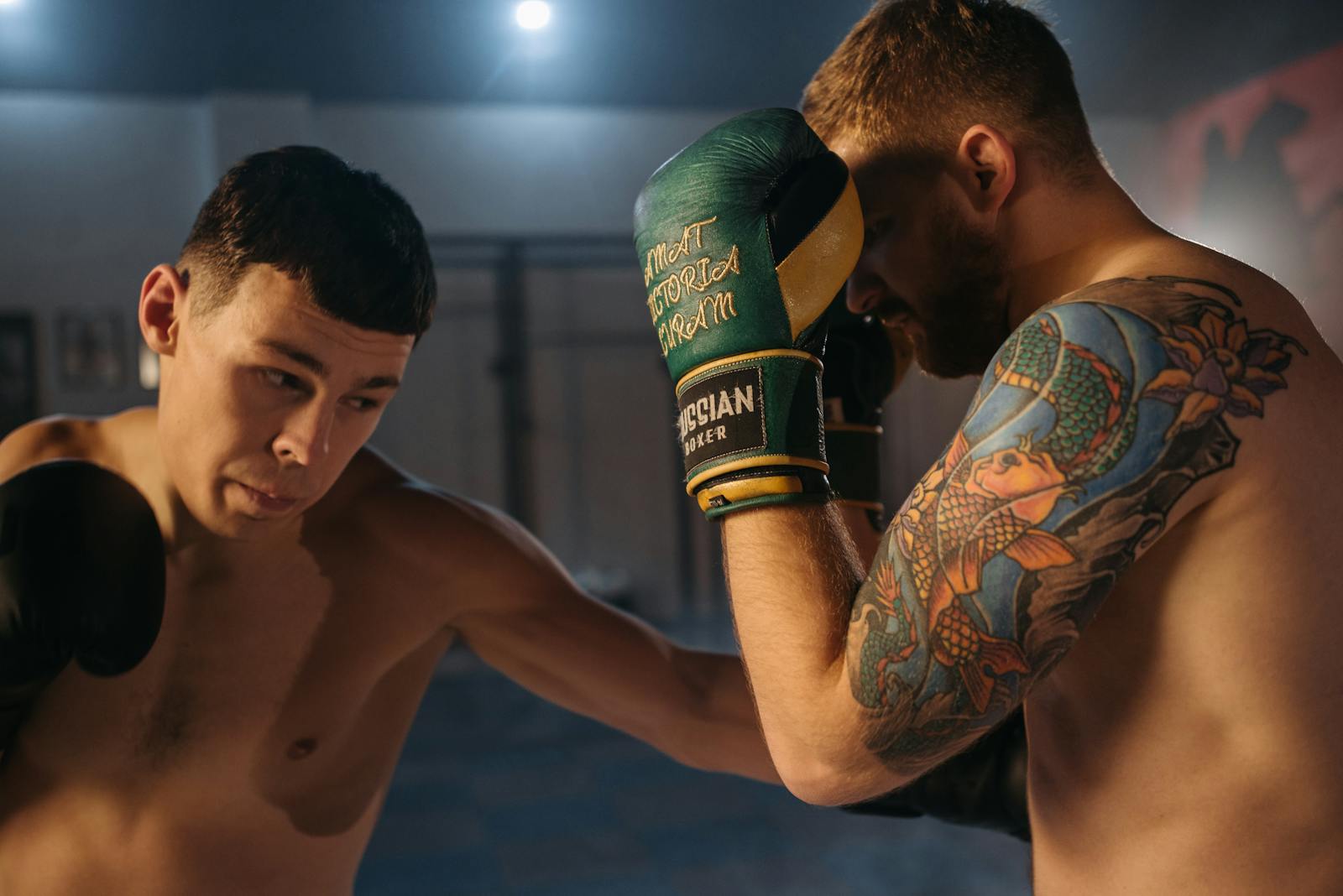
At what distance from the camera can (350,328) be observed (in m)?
1.26

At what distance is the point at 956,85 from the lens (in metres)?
1.03

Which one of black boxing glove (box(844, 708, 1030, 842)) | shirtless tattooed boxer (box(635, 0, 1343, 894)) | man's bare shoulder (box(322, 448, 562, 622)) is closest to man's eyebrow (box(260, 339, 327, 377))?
man's bare shoulder (box(322, 448, 562, 622))

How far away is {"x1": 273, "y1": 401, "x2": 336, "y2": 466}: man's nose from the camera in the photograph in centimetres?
123

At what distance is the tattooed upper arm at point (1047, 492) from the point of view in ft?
2.54

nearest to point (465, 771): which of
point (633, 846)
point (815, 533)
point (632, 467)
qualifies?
point (633, 846)

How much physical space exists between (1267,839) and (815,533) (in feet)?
1.41

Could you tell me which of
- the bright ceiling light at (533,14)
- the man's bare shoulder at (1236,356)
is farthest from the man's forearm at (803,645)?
the bright ceiling light at (533,14)

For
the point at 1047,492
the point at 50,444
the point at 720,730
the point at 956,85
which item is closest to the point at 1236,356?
the point at 1047,492

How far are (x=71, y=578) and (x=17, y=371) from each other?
17.0 ft

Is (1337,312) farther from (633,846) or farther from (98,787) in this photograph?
(98,787)

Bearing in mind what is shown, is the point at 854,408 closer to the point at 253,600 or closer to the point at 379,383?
the point at 379,383

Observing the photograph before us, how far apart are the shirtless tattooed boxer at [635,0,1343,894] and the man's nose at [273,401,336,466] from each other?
464 millimetres

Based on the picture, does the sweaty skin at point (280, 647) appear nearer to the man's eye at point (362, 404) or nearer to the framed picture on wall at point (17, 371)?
the man's eye at point (362, 404)

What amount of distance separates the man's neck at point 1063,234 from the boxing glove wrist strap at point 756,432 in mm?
242
